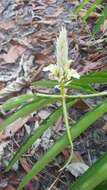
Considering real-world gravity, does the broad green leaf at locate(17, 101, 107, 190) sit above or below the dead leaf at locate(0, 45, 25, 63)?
above

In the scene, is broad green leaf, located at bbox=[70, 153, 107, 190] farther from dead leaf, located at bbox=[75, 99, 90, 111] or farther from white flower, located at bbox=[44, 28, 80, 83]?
dead leaf, located at bbox=[75, 99, 90, 111]

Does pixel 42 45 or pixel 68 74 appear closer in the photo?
pixel 68 74

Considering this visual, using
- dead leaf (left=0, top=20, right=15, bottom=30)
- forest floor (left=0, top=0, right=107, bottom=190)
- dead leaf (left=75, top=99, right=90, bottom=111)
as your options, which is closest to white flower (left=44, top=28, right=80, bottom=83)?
forest floor (left=0, top=0, right=107, bottom=190)

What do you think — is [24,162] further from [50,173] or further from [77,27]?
[77,27]

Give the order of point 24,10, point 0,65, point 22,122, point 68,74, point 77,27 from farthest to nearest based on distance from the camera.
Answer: point 24,10
point 77,27
point 0,65
point 22,122
point 68,74

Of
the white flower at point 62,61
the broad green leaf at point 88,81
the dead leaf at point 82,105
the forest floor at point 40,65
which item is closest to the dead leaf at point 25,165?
the forest floor at point 40,65

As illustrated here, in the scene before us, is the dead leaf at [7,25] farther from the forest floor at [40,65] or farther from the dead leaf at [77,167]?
→ the dead leaf at [77,167]

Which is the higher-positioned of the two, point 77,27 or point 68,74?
point 68,74

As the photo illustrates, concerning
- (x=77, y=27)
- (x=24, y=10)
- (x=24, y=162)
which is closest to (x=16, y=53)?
(x=77, y=27)

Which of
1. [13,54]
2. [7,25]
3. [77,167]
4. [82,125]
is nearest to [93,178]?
[82,125]
